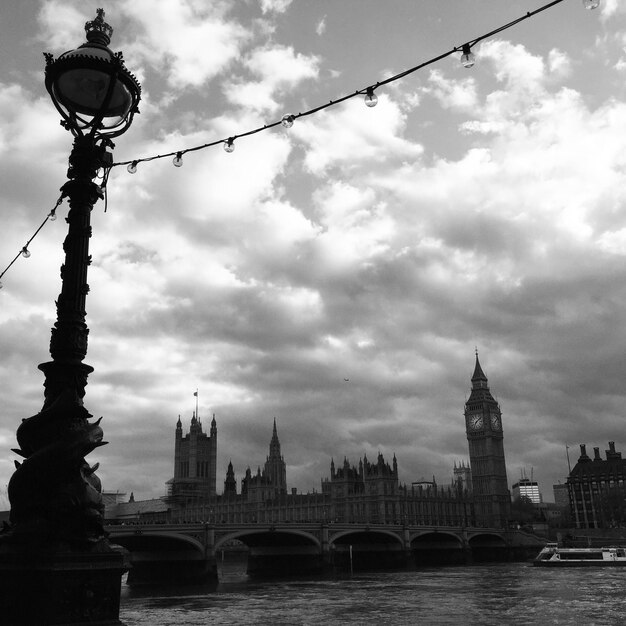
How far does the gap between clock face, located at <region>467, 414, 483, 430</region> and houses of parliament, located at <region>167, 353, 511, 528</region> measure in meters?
0.14

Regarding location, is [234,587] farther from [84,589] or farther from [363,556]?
[84,589]

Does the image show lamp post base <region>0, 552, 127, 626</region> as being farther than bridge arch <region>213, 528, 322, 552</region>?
No

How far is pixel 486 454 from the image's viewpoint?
431 feet

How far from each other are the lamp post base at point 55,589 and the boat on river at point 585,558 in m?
65.1

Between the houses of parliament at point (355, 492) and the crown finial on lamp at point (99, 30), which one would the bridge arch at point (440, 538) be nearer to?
the houses of parliament at point (355, 492)

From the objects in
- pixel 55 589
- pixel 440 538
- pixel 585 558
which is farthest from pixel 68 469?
pixel 440 538

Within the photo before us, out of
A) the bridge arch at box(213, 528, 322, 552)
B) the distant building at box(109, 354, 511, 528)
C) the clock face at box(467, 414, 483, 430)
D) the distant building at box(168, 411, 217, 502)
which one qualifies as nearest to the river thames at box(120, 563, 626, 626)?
the bridge arch at box(213, 528, 322, 552)

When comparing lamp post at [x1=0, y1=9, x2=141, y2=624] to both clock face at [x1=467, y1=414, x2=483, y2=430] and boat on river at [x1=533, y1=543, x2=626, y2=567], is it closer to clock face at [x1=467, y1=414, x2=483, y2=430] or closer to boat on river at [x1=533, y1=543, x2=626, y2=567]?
boat on river at [x1=533, y1=543, x2=626, y2=567]

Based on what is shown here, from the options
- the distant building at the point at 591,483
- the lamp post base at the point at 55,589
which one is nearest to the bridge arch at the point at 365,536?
the distant building at the point at 591,483

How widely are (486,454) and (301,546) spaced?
71.7 metres

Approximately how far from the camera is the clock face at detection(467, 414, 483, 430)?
13512 centimetres

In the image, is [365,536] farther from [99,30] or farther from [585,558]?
[99,30]

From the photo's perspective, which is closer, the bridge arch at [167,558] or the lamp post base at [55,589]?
the lamp post base at [55,589]

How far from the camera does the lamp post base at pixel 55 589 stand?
18.4ft
